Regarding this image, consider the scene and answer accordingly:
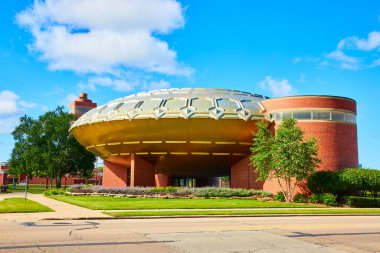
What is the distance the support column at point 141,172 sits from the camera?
43.6 m

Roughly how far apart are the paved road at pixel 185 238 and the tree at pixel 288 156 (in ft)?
54.3

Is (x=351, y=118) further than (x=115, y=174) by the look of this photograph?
No

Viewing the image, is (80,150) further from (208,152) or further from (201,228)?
(201,228)

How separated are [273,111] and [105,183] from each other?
82.8 ft

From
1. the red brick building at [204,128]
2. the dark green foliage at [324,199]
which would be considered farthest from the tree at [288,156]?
the red brick building at [204,128]

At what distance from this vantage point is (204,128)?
39.4m

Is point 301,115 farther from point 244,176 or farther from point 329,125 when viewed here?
point 244,176

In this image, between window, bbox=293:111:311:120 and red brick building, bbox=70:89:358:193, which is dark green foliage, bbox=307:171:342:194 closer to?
red brick building, bbox=70:89:358:193

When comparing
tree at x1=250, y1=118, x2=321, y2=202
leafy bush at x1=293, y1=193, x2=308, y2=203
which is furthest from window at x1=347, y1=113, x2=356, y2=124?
leafy bush at x1=293, y1=193, x2=308, y2=203

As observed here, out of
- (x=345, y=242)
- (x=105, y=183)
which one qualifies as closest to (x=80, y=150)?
(x=105, y=183)

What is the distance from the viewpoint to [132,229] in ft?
46.1

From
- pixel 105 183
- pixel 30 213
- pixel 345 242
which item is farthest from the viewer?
pixel 105 183

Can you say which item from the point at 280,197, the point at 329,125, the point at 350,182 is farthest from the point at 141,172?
the point at 350,182

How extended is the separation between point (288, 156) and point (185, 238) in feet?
72.7
